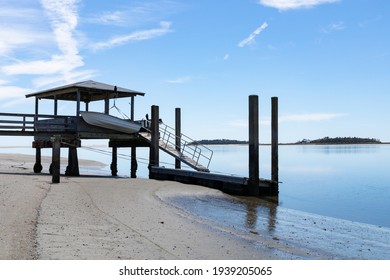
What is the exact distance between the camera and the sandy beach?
663 centimetres

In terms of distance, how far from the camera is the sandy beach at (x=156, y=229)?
6629 millimetres

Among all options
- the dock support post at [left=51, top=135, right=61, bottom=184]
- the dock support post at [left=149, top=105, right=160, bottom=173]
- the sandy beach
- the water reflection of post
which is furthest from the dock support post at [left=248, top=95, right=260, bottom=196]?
the dock support post at [left=51, top=135, right=61, bottom=184]

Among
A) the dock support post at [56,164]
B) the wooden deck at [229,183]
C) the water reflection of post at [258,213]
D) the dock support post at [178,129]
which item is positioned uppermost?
the dock support post at [178,129]

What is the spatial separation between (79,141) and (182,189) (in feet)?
24.3

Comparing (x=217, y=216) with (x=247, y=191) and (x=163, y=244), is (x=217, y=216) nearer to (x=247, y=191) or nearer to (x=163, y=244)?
(x=163, y=244)

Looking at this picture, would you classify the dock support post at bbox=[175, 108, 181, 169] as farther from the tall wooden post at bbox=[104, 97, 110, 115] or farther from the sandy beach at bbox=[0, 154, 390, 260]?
the sandy beach at bbox=[0, 154, 390, 260]

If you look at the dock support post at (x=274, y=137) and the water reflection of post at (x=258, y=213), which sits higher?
the dock support post at (x=274, y=137)

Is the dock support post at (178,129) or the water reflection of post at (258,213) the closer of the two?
the water reflection of post at (258,213)

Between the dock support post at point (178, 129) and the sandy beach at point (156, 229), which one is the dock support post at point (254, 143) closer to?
the sandy beach at point (156, 229)

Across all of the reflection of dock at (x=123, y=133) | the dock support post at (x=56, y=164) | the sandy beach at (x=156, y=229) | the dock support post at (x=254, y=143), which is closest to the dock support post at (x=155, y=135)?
the reflection of dock at (x=123, y=133)

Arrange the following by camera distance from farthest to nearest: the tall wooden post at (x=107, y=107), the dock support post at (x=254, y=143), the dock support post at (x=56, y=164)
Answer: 1. the tall wooden post at (x=107, y=107)
2. the dock support post at (x=254, y=143)
3. the dock support post at (x=56, y=164)

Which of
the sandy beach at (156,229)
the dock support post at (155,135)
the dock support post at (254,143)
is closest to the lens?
the sandy beach at (156,229)

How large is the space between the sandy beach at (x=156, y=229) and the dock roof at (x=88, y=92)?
8.76 m
